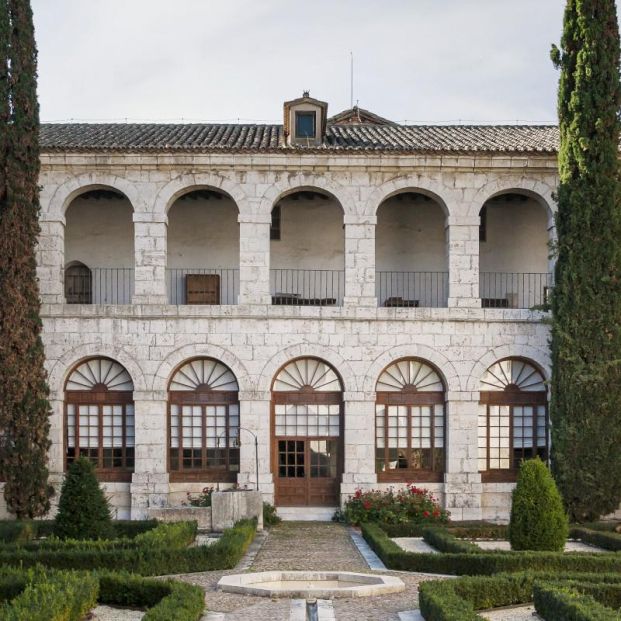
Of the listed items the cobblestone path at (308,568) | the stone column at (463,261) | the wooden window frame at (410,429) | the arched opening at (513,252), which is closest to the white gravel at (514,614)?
the cobblestone path at (308,568)

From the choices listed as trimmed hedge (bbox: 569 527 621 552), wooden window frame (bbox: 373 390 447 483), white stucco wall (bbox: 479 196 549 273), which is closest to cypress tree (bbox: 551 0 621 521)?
trimmed hedge (bbox: 569 527 621 552)

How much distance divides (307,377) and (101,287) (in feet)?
21.2

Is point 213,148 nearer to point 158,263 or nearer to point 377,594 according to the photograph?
point 158,263

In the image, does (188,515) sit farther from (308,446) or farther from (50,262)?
(50,262)

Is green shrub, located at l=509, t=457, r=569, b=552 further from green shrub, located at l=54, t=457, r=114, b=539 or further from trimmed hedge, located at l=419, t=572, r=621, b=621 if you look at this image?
green shrub, located at l=54, t=457, r=114, b=539

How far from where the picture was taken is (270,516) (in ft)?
75.3

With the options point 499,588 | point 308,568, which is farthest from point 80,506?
point 499,588

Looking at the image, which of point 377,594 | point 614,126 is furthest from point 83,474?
point 614,126

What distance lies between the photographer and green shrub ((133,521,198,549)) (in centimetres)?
1616

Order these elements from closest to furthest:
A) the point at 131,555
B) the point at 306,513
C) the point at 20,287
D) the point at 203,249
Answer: the point at 131,555
the point at 20,287
the point at 306,513
the point at 203,249

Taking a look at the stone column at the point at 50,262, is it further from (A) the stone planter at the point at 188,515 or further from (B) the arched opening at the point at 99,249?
(A) the stone planter at the point at 188,515

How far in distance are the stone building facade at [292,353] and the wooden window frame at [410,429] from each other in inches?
1.4

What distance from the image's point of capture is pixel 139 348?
Answer: 24141 millimetres

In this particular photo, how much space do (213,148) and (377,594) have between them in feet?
44.8
